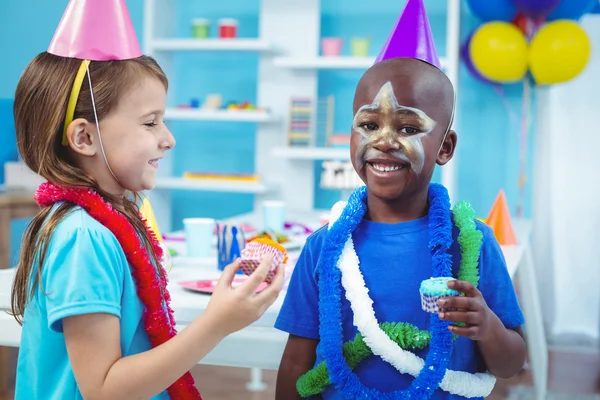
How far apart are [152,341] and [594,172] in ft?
11.5

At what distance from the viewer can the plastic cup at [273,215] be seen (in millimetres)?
2480

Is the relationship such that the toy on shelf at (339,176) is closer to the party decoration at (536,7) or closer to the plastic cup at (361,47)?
the plastic cup at (361,47)

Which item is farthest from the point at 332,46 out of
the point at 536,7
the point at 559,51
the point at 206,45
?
the point at 559,51

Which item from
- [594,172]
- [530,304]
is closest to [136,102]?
[530,304]

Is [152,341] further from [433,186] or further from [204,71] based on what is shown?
[204,71]

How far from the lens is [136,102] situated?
1.11m

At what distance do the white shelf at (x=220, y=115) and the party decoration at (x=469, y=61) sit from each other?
1.11 meters

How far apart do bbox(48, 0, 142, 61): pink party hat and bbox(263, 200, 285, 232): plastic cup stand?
52.7 inches

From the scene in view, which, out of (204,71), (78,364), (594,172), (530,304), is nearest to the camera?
(78,364)

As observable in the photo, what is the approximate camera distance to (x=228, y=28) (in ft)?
14.3

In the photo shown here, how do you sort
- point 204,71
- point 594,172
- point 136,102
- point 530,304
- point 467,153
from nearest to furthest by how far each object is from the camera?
point 136,102
point 530,304
point 594,172
point 467,153
point 204,71

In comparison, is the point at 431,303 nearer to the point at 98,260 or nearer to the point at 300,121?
the point at 98,260

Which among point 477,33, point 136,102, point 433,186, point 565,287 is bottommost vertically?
point 565,287

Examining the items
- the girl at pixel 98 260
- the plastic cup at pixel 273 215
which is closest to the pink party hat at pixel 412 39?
the girl at pixel 98 260
